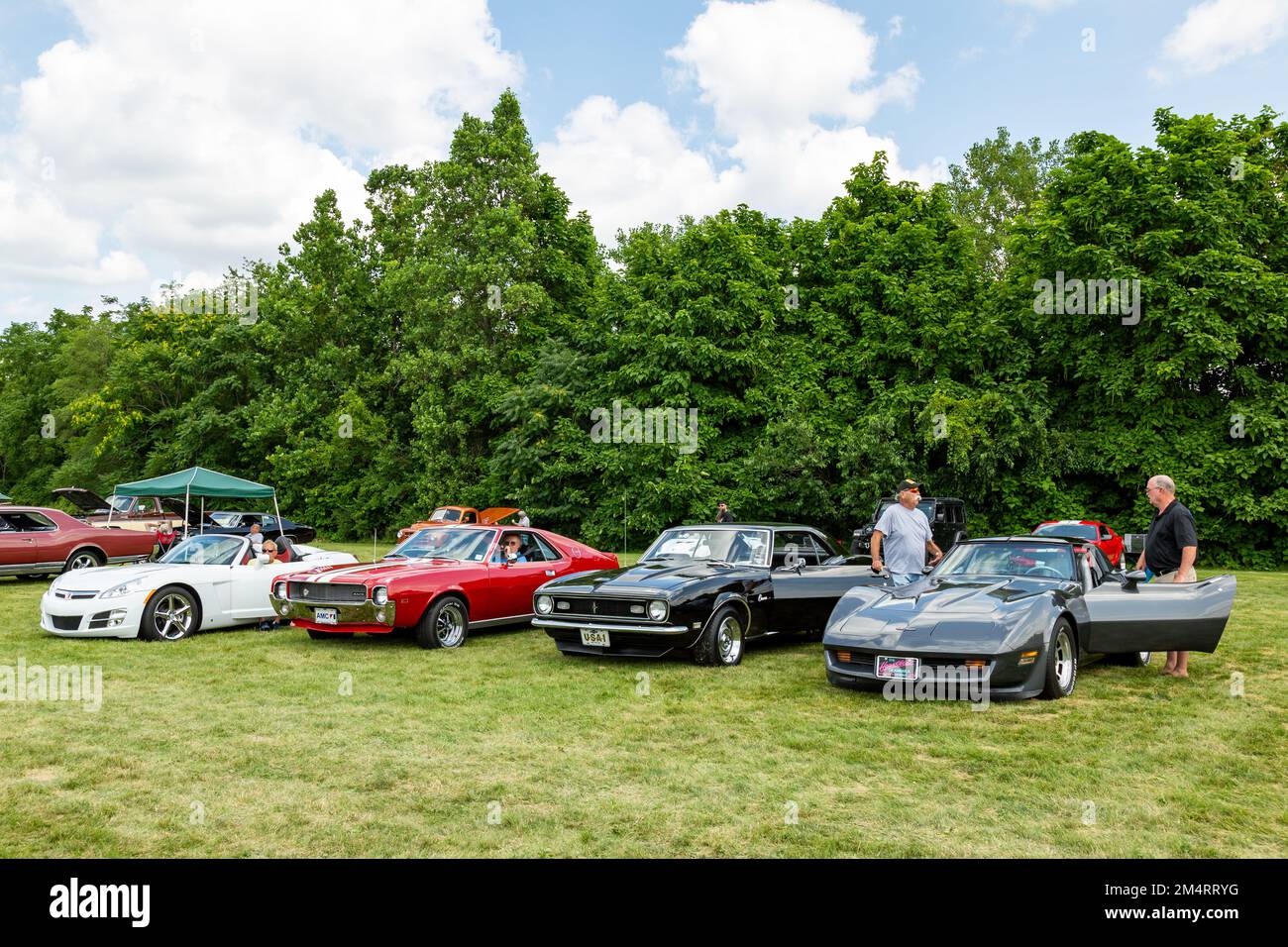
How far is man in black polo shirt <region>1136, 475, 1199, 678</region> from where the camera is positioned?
852cm

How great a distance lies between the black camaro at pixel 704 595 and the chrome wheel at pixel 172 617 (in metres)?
4.74

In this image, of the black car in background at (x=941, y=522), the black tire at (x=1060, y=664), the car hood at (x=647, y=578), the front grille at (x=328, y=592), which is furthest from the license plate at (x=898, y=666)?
the black car in background at (x=941, y=522)

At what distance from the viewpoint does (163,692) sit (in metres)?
8.16

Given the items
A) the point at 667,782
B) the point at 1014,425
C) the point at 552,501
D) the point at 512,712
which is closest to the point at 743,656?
the point at 512,712

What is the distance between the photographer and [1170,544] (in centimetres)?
885

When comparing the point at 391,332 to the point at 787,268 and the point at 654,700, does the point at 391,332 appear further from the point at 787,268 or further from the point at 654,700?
the point at 654,700

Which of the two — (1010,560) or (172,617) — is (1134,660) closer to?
(1010,560)

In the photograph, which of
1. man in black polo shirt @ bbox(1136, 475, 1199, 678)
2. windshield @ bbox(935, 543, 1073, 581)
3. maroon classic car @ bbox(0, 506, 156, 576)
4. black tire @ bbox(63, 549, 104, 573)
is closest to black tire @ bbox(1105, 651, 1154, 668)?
man in black polo shirt @ bbox(1136, 475, 1199, 678)

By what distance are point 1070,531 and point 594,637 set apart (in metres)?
12.3

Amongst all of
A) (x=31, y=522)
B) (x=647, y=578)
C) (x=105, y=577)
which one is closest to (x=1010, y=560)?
(x=647, y=578)

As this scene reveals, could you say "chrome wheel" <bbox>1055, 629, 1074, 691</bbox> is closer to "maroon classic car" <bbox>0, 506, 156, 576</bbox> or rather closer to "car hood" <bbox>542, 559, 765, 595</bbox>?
"car hood" <bbox>542, 559, 765, 595</bbox>

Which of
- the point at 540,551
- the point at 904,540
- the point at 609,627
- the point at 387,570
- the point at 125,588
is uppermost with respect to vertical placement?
the point at 904,540

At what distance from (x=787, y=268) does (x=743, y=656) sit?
25.1 m

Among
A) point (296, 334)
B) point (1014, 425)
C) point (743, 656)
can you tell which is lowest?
point (743, 656)
